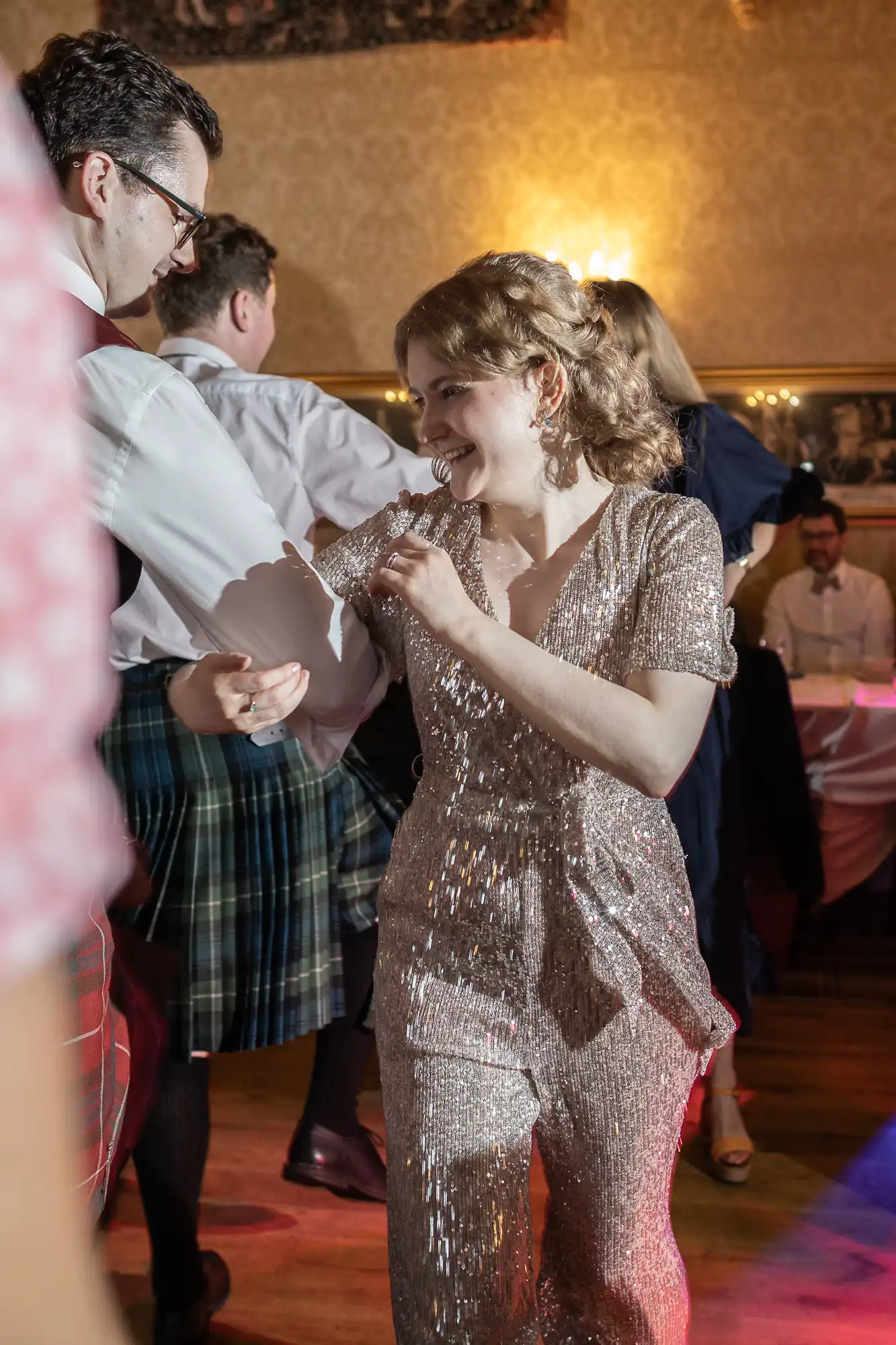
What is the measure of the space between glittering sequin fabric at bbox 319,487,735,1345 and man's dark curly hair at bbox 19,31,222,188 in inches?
23.6

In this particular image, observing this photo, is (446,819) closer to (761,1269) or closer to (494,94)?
(761,1269)

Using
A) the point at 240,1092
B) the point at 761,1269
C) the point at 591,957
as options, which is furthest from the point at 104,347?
the point at 240,1092

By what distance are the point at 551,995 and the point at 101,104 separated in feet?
3.44

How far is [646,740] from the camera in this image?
1.22 meters

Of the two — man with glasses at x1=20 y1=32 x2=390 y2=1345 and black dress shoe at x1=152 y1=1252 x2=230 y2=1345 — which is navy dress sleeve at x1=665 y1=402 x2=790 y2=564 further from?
black dress shoe at x1=152 y1=1252 x2=230 y2=1345

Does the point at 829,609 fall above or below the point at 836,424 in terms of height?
below

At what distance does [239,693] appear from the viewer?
4.15ft

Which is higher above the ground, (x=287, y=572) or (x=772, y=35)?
(x=772, y=35)

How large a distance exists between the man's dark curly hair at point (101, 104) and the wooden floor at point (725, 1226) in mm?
1942

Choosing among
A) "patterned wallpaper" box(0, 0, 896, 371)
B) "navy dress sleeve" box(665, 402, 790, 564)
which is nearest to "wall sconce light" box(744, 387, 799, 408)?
"patterned wallpaper" box(0, 0, 896, 371)

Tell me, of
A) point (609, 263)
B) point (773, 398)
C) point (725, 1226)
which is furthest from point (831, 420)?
point (725, 1226)

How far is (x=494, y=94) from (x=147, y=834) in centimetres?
413

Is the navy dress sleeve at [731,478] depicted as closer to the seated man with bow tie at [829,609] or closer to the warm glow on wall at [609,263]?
the seated man with bow tie at [829,609]

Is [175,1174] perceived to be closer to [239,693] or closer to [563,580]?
[239,693]
